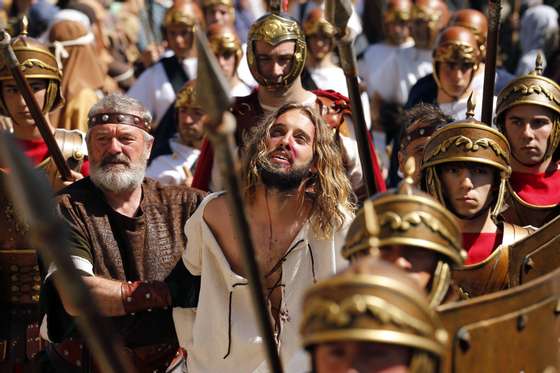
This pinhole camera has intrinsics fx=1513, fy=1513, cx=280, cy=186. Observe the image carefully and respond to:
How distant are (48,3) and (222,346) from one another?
7369 millimetres

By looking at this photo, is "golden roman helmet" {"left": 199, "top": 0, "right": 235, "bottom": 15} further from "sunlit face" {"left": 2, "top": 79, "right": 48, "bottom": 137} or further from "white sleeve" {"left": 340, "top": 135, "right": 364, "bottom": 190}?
"white sleeve" {"left": 340, "top": 135, "right": 364, "bottom": 190}

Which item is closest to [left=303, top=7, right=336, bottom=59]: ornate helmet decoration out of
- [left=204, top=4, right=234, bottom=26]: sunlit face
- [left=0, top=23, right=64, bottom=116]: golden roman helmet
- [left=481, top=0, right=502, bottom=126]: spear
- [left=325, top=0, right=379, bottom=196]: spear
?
[left=204, top=4, right=234, bottom=26]: sunlit face

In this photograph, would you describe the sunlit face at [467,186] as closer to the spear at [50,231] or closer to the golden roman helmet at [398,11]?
the spear at [50,231]

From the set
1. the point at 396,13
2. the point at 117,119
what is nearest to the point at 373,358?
the point at 117,119

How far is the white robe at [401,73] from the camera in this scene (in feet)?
38.0

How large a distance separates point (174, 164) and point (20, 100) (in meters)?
1.71

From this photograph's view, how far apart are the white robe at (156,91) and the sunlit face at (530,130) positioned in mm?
3875

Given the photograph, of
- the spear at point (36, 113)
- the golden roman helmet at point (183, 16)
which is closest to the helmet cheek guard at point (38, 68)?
the spear at point (36, 113)

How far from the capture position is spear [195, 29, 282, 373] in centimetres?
404

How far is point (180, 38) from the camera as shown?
11.1 m

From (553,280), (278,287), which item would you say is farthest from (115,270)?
(553,280)

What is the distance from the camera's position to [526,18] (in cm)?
1251

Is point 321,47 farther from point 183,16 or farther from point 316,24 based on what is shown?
point 183,16

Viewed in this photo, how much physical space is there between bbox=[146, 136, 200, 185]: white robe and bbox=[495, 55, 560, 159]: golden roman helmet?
2614 mm
